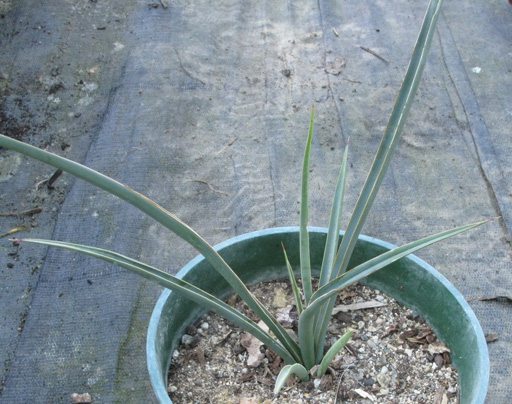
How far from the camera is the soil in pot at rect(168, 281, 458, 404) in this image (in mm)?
1178

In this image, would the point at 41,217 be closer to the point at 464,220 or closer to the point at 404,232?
the point at 404,232

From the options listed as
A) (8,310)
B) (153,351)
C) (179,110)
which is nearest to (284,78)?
(179,110)

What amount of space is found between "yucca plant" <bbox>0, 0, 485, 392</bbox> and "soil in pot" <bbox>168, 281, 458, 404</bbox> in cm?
7

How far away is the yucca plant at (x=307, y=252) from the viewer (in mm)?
813

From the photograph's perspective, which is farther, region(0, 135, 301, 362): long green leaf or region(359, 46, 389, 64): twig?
region(359, 46, 389, 64): twig

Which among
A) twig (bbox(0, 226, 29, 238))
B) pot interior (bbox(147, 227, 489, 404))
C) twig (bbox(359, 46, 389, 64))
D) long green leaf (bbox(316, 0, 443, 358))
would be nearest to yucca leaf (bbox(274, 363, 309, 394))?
long green leaf (bbox(316, 0, 443, 358))

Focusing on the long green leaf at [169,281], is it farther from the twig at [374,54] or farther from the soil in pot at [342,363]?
the twig at [374,54]

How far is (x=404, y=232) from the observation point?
1869 millimetres

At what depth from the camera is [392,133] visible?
97cm

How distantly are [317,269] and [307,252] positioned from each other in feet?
0.89

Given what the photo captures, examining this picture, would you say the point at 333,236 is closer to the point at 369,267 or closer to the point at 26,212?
the point at 369,267

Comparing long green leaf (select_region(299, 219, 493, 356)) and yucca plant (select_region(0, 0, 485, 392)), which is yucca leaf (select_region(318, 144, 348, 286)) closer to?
yucca plant (select_region(0, 0, 485, 392))

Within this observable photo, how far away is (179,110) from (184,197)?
51 cm

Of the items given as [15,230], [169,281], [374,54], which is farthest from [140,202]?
[374,54]
